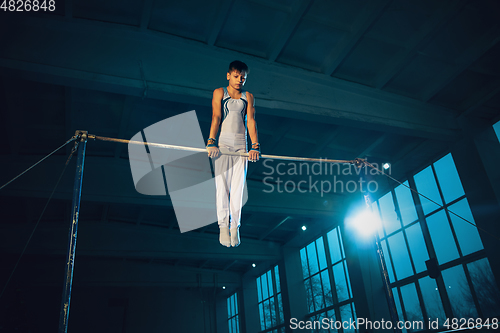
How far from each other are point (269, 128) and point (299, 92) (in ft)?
5.34

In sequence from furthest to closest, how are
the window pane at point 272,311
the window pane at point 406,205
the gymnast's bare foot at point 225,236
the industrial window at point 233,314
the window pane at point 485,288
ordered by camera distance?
the industrial window at point 233,314, the window pane at point 272,311, the window pane at point 406,205, the window pane at point 485,288, the gymnast's bare foot at point 225,236

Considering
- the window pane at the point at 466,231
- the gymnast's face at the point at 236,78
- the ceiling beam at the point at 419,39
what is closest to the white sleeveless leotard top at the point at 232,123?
the gymnast's face at the point at 236,78

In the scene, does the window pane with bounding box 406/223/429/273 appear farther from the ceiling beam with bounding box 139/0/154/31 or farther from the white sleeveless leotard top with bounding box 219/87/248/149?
the ceiling beam with bounding box 139/0/154/31

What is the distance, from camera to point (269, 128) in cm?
759

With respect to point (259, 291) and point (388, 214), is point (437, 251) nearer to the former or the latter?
point (388, 214)

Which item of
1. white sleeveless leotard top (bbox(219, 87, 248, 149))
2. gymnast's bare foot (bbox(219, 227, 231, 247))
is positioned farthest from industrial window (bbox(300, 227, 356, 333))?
white sleeveless leotard top (bbox(219, 87, 248, 149))

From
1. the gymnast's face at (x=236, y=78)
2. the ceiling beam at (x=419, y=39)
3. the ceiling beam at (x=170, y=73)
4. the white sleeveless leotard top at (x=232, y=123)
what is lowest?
the white sleeveless leotard top at (x=232, y=123)

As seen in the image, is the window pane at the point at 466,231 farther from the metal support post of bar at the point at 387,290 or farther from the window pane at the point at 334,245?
the window pane at the point at 334,245

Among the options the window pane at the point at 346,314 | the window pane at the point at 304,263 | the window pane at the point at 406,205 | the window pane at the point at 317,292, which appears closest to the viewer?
the window pane at the point at 406,205

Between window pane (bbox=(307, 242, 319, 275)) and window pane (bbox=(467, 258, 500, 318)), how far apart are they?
19.4ft

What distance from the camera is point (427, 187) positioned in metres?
8.29

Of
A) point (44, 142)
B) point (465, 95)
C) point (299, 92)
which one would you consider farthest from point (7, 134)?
point (465, 95)

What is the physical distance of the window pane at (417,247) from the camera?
8.10m

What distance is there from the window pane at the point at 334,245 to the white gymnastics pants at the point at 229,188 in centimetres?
814
